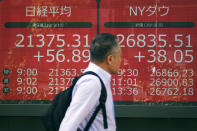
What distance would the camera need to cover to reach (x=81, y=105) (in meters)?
1.64

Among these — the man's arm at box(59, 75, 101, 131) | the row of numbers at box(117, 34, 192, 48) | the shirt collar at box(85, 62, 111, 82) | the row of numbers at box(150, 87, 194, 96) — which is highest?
the row of numbers at box(117, 34, 192, 48)

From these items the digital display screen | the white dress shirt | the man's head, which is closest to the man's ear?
the man's head

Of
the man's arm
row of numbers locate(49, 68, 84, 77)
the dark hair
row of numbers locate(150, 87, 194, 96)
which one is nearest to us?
the man's arm

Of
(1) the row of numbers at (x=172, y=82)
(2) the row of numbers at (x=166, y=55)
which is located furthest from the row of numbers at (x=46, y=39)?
(1) the row of numbers at (x=172, y=82)

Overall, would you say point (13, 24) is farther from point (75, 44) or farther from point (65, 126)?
point (65, 126)

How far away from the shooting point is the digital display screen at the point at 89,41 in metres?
3.78

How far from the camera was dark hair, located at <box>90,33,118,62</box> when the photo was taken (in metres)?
1.75

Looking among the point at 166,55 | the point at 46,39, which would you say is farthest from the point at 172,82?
the point at 46,39

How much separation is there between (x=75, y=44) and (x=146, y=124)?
1509mm

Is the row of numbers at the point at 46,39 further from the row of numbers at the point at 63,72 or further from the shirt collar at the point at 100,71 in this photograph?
the shirt collar at the point at 100,71

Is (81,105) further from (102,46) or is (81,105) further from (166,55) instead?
(166,55)

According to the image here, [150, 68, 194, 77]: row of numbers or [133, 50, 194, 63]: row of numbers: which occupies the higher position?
[133, 50, 194, 63]: row of numbers

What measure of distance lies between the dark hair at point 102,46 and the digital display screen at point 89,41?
6.79 ft

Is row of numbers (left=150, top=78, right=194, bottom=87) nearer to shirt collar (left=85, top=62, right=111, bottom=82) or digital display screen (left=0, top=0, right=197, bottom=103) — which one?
digital display screen (left=0, top=0, right=197, bottom=103)
